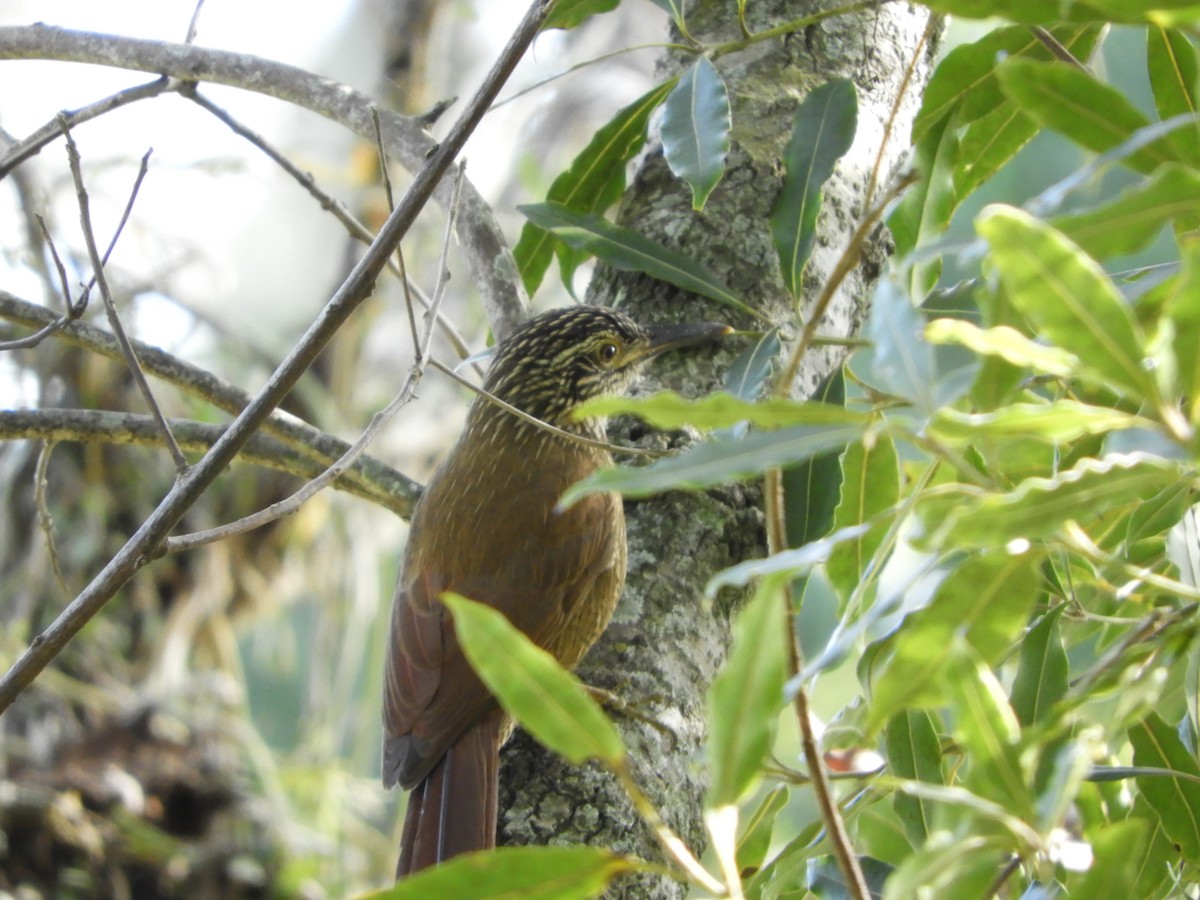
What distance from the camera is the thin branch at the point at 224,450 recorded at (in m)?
1.77

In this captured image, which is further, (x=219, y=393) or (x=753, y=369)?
(x=219, y=393)

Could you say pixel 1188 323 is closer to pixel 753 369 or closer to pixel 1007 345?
pixel 1007 345

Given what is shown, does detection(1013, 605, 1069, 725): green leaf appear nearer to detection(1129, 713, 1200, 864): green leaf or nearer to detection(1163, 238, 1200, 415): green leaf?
detection(1129, 713, 1200, 864): green leaf

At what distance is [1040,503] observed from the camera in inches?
41.5

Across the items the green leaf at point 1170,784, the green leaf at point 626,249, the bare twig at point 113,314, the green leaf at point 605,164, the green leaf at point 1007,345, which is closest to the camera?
the green leaf at point 1007,345

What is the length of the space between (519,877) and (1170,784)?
3.41 feet

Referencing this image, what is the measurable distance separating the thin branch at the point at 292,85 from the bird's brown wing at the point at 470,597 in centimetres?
56

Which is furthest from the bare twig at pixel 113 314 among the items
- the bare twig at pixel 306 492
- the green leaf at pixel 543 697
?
the green leaf at pixel 543 697

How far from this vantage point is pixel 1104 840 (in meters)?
1.08

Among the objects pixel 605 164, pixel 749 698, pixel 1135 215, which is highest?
pixel 605 164

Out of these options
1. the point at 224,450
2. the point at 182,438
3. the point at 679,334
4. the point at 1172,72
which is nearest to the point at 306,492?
the point at 224,450

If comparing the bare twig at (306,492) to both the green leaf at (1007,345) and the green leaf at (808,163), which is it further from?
the green leaf at (1007,345)

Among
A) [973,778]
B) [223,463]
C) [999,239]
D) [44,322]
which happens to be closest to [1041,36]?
[999,239]

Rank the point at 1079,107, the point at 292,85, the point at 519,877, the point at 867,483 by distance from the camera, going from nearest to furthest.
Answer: the point at 519,877 < the point at 1079,107 < the point at 867,483 < the point at 292,85
